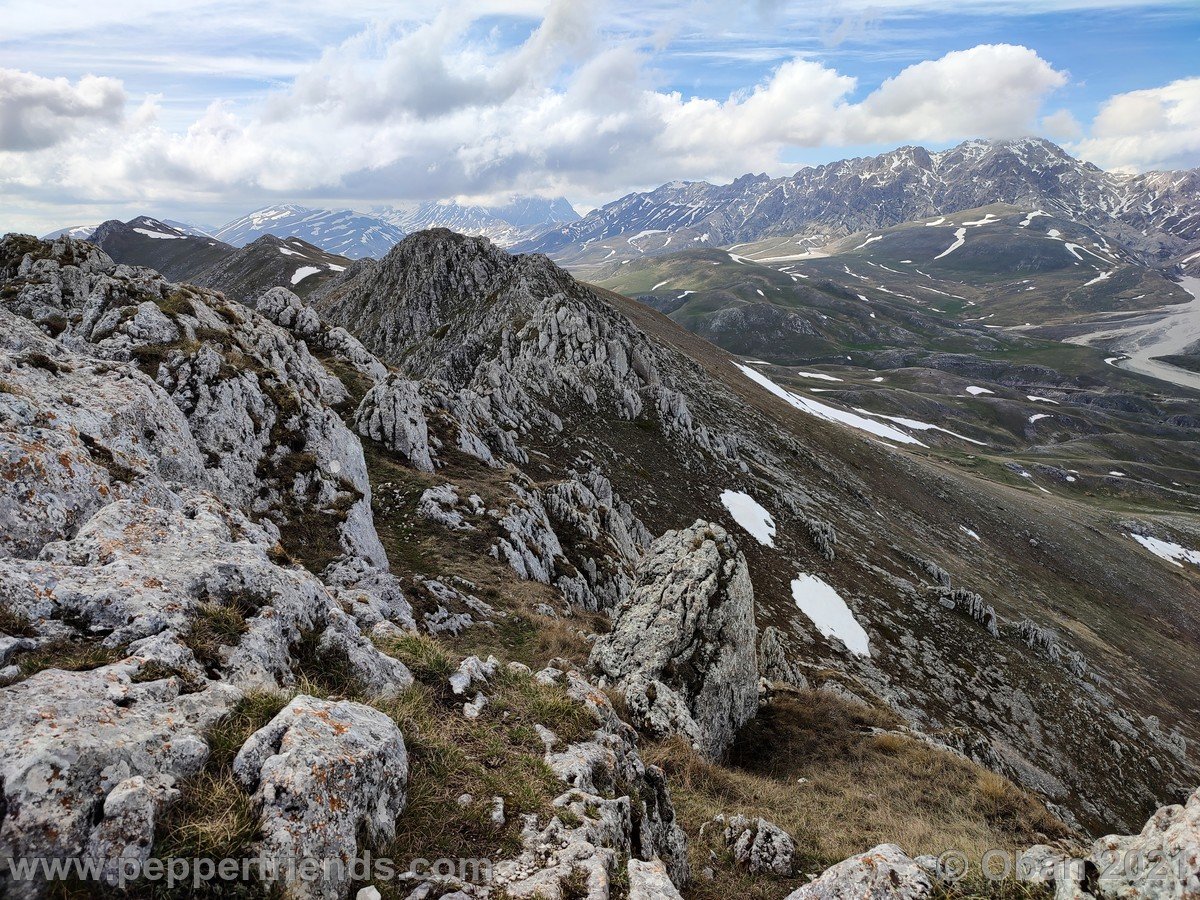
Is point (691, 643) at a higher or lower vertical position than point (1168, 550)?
higher

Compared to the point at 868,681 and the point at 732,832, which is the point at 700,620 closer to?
the point at 732,832

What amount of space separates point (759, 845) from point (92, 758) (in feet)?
36.7

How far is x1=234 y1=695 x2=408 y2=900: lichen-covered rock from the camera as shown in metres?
5.95

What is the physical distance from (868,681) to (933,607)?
18694 millimetres

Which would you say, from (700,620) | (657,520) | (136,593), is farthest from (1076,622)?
(136,593)

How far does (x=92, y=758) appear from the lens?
5.50 metres

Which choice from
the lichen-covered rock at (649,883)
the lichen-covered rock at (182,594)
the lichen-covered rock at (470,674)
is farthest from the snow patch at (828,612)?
the lichen-covered rock at (182,594)

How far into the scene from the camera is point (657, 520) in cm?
5078

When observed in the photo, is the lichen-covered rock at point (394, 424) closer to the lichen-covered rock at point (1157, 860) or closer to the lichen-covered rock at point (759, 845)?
the lichen-covered rock at point (759, 845)

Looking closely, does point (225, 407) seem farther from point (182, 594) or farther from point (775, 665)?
point (775, 665)

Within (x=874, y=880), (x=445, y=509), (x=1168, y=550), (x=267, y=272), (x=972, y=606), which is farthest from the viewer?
(x=267, y=272)

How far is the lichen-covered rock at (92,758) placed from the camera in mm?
4891

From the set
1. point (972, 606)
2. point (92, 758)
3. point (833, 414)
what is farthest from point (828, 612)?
point (833, 414)

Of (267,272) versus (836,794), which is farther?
(267,272)
